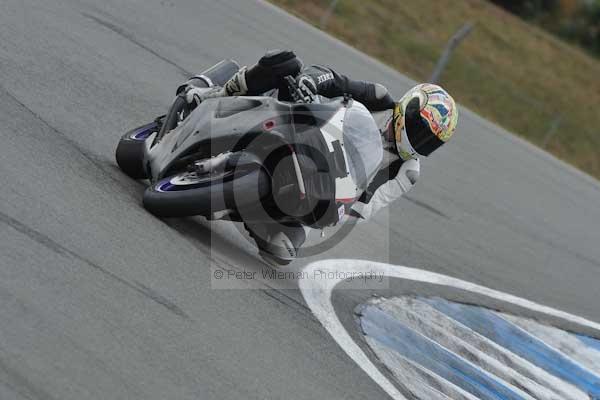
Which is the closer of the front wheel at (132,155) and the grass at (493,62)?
the front wheel at (132,155)

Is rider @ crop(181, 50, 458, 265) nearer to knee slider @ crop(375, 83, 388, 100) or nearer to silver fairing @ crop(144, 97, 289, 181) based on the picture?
knee slider @ crop(375, 83, 388, 100)

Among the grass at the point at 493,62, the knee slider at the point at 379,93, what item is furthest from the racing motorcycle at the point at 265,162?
the grass at the point at 493,62

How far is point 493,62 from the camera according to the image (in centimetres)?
2730

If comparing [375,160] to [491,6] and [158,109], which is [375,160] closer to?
[158,109]

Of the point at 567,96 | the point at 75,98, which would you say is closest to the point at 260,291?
the point at 75,98

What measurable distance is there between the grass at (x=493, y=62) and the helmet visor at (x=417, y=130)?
37.2 feet

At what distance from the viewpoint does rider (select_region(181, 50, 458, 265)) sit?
21.7ft

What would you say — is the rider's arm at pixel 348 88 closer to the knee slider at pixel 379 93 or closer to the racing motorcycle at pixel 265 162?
the knee slider at pixel 379 93

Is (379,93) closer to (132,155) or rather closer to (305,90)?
(305,90)

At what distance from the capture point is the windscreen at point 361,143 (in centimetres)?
626

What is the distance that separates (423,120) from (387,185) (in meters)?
0.65

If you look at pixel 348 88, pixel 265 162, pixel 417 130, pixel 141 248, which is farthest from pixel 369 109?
pixel 141 248

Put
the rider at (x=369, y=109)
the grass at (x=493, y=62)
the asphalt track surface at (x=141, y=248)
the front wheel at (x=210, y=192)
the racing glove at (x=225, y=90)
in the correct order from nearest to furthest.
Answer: the asphalt track surface at (x=141, y=248), the front wheel at (x=210, y=192), the rider at (x=369, y=109), the racing glove at (x=225, y=90), the grass at (x=493, y=62)

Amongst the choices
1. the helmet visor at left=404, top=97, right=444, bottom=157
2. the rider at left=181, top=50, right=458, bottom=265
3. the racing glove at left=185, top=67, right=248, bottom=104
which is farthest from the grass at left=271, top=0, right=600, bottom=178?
the helmet visor at left=404, top=97, right=444, bottom=157
